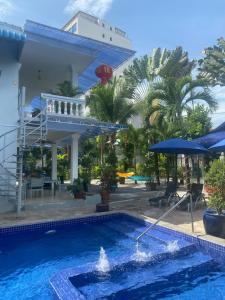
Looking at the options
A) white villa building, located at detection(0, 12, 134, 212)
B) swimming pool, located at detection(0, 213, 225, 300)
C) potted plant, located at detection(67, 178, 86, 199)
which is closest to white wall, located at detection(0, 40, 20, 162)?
white villa building, located at detection(0, 12, 134, 212)

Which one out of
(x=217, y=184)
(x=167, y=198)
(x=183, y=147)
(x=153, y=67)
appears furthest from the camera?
(x=153, y=67)

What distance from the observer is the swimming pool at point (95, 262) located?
5.33m

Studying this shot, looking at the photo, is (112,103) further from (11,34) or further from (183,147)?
(183,147)

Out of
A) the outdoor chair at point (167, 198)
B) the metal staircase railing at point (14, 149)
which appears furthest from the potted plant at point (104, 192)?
the metal staircase railing at point (14, 149)

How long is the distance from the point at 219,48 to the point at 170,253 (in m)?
17.3

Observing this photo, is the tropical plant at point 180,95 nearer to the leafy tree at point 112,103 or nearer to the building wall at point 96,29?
the leafy tree at point 112,103

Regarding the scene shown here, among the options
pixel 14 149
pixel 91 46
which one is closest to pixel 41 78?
pixel 91 46

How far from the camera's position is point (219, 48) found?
1994cm

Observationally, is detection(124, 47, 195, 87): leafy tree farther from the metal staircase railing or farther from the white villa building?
the metal staircase railing

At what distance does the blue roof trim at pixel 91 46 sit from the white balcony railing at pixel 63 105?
327cm

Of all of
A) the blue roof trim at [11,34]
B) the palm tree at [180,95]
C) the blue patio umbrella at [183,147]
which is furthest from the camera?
Result: the palm tree at [180,95]

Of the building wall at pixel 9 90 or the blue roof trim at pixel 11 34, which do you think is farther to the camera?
the building wall at pixel 9 90

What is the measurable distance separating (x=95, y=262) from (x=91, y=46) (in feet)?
36.9

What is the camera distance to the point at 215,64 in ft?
67.2
